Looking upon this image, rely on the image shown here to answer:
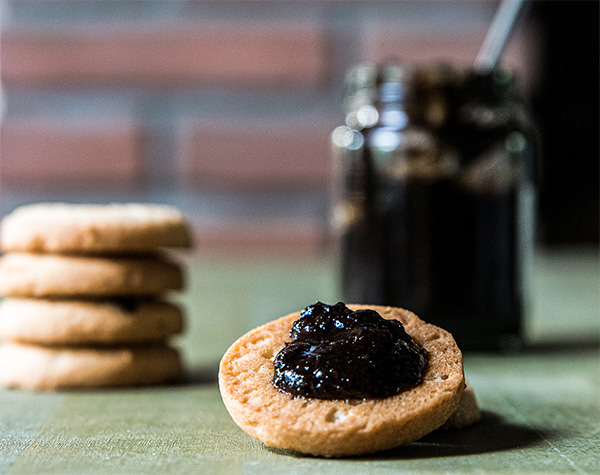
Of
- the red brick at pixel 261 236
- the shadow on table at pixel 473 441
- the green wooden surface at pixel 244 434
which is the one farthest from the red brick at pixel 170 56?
the shadow on table at pixel 473 441

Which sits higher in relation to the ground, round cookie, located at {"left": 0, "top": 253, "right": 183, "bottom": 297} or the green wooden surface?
round cookie, located at {"left": 0, "top": 253, "right": 183, "bottom": 297}

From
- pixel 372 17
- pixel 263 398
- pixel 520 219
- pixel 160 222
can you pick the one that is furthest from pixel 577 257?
pixel 263 398

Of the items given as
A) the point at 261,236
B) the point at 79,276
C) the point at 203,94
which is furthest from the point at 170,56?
the point at 79,276

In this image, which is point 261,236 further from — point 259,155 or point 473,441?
point 473,441

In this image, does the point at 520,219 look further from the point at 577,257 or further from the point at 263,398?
the point at 577,257

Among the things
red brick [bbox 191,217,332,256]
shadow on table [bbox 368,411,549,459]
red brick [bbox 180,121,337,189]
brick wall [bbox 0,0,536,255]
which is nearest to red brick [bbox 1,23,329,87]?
brick wall [bbox 0,0,536,255]

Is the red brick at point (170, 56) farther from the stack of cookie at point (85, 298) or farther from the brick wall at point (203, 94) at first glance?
the stack of cookie at point (85, 298)

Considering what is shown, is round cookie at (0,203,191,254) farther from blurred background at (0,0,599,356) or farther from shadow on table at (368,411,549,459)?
blurred background at (0,0,599,356)
